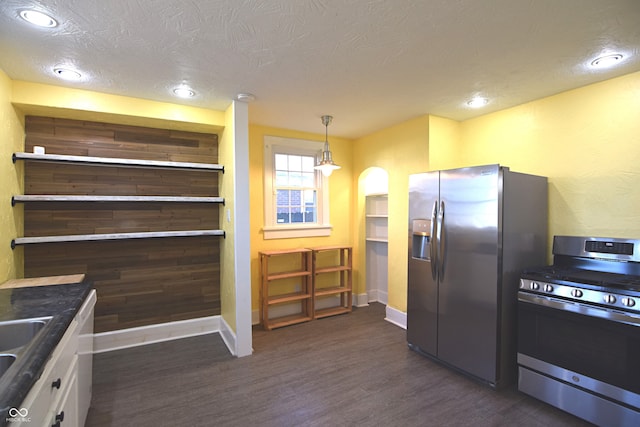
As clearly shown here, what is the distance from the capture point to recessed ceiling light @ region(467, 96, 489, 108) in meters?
2.96

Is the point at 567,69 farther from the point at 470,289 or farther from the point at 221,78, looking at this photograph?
the point at 221,78

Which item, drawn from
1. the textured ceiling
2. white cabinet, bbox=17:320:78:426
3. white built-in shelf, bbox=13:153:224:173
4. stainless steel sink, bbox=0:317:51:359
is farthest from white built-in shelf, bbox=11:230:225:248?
stainless steel sink, bbox=0:317:51:359

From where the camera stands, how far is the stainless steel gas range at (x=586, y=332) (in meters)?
1.87

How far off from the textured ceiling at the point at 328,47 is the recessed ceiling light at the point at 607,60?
0.19ft

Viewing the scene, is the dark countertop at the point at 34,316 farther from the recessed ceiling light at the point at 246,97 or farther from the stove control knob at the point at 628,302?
the stove control knob at the point at 628,302

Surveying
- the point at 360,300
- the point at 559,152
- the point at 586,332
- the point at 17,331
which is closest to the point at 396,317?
the point at 360,300

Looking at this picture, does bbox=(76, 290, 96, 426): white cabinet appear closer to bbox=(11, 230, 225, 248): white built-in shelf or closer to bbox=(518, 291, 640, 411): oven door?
bbox=(11, 230, 225, 248): white built-in shelf

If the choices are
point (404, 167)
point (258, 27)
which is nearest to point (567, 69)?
point (404, 167)

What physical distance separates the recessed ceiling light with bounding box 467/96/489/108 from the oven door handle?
1889 millimetres

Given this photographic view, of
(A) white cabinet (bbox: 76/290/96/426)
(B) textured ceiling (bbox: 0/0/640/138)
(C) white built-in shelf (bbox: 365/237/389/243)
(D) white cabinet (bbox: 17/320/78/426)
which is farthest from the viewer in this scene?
(C) white built-in shelf (bbox: 365/237/389/243)

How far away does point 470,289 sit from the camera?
2586 millimetres

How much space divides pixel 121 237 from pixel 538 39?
3.89m

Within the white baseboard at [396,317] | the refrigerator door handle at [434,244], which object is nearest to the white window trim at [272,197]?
the white baseboard at [396,317]

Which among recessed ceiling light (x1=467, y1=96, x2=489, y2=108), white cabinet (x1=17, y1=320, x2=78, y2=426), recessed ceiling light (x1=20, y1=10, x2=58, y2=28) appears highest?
recessed ceiling light (x1=467, y1=96, x2=489, y2=108)
